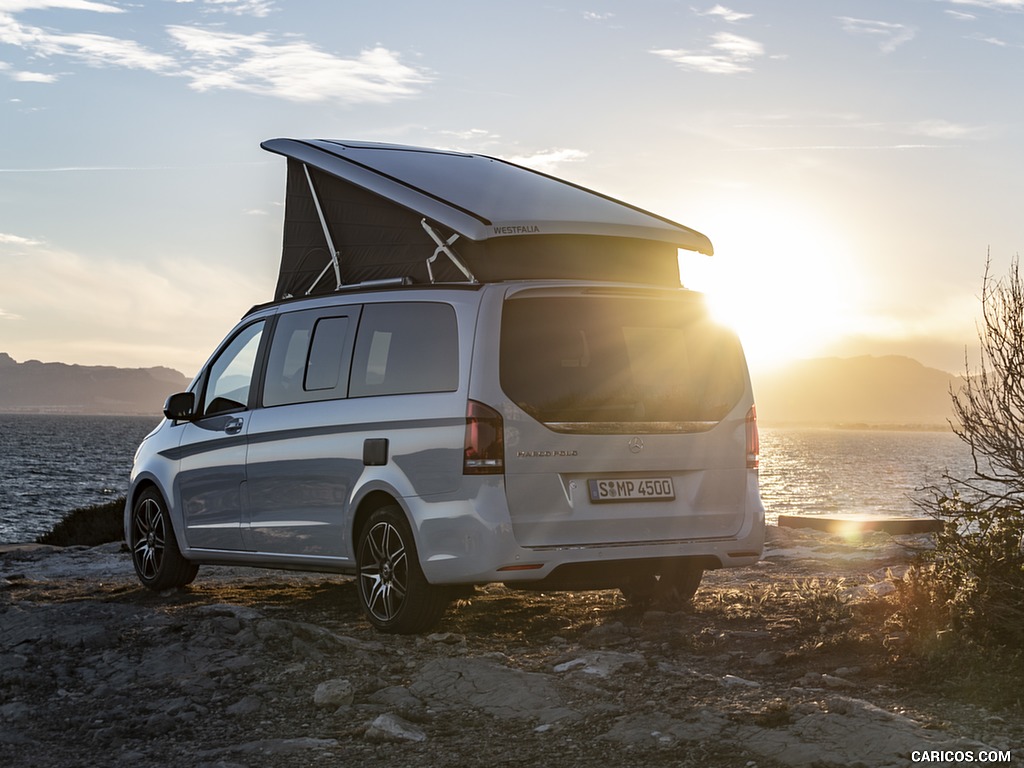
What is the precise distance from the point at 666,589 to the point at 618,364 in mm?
1938

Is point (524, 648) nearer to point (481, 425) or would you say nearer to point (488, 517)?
point (488, 517)

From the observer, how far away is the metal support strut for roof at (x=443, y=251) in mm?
7512

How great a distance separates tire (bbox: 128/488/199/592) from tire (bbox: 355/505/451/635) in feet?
8.36

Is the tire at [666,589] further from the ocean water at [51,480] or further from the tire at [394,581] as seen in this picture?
the ocean water at [51,480]

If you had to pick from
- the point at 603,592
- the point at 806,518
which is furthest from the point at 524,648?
the point at 806,518

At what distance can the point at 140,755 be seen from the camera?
5383 mm

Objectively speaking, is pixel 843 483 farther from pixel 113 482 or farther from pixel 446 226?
pixel 446 226

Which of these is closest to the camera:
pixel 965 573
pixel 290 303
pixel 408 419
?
pixel 965 573

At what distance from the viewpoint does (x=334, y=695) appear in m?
6.08

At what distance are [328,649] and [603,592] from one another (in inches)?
118

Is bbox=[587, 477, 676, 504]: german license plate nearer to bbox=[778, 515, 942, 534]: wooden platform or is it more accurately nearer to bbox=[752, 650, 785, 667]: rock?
bbox=[752, 650, 785, 667]: rock

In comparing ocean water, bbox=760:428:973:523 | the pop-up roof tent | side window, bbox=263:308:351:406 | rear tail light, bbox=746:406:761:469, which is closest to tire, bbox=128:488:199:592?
side window, bbox=263:308:351:406

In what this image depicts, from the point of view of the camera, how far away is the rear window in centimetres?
714

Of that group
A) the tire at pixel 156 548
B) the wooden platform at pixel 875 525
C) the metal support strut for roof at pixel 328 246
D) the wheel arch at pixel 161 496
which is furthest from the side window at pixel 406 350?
the wooden platform at pixel 875 525
